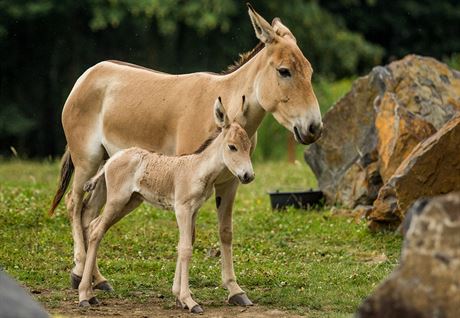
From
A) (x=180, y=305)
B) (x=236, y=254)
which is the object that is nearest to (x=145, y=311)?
(x=180, y=305)

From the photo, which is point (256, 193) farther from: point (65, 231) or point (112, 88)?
point (112, 88)

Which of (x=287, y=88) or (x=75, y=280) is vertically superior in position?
(x=287, y=88)

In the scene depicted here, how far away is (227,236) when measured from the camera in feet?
30.4

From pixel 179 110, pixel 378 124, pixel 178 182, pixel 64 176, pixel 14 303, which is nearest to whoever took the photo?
pixel 14 303

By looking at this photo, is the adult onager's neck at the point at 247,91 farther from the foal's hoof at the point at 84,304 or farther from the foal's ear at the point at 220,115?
the foal's hoof at the point at 84,304

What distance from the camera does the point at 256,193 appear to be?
1559cm

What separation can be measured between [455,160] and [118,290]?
12.3ft

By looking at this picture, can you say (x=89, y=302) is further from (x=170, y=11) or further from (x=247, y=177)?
(x=170, y=11)

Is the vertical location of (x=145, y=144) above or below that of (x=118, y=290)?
above

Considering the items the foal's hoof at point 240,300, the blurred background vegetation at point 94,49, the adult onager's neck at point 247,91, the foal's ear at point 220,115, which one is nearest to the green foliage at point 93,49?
the blurred background vegetation at point 94,49

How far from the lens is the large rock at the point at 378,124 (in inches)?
491

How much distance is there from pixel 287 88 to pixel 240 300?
1765 mm

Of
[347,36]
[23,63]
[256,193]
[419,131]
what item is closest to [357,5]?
[347,36]

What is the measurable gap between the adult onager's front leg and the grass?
175mm
